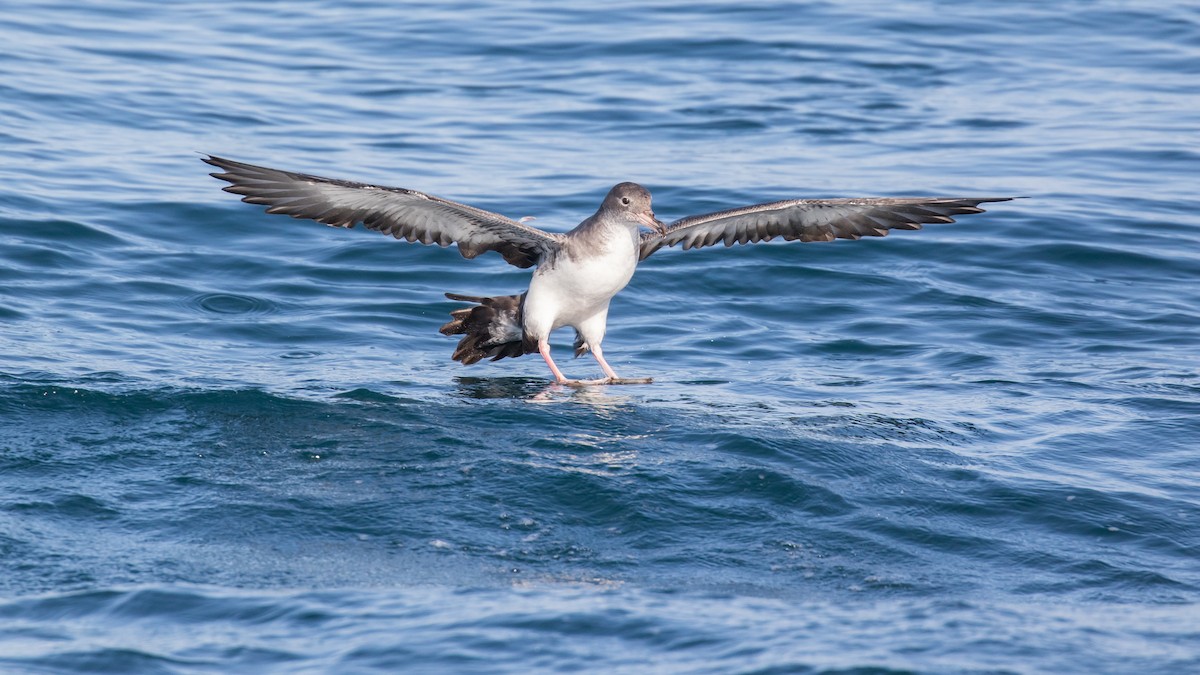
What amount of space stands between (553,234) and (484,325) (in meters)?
0.84

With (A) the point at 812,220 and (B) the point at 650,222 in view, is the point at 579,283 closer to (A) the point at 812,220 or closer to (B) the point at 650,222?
(B) the point at 650,222

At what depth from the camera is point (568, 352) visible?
37.9 ft

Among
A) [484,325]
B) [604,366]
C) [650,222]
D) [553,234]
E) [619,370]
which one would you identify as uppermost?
[650,222]

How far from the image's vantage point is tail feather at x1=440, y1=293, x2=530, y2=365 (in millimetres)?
9883

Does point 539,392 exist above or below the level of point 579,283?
below

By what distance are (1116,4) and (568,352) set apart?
16.4 m

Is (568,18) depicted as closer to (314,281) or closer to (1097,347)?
(314,281)

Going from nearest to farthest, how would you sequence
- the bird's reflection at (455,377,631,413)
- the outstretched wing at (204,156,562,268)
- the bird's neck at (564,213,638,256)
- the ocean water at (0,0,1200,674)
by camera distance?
the ocean water at (0,0,1200,674) < the outstretched wing at (204,156,562,268) < the bird's reflection at (455,377,631,413) < the bird's neck at (564,213,638,256)

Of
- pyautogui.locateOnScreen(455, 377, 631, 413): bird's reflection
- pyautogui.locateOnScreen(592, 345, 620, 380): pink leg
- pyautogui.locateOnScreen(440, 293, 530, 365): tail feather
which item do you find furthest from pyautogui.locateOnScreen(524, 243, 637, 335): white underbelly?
pyautogui.locateOnScreen(455, 377, 631, 413): bird's reflection

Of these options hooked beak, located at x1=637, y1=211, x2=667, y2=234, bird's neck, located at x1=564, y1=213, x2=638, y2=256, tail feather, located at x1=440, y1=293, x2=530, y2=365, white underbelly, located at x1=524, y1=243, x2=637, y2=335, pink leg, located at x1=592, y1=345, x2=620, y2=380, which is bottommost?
pink leg, located at x1=592, y1=345, x2=620, y2=380

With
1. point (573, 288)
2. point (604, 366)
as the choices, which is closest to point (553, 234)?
point (573, 288)

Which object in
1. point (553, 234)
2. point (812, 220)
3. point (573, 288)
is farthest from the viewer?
point (812, 220)

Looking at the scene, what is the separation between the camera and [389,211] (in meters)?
9.48

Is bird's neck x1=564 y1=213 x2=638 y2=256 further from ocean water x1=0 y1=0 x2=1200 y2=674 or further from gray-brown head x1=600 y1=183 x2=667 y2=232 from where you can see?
ocean water x1=0 y1=0 x2=1200 y2=674
